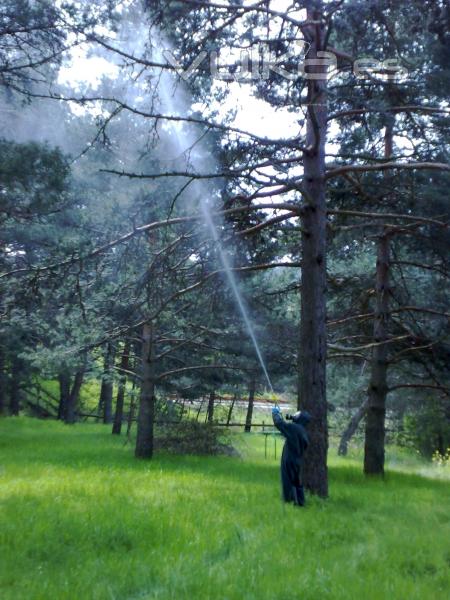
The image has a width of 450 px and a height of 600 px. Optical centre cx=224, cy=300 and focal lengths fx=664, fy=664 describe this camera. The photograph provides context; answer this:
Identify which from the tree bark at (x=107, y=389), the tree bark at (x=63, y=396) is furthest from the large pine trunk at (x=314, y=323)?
the tree bark at (x=63, y=396)

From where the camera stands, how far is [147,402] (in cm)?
1798

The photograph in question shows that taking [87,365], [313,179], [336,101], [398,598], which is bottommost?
[398,598]

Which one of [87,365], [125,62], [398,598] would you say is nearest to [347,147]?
[125,62]

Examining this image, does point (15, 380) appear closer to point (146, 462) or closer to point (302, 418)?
point (146, 462)

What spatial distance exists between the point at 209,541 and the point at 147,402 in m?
11.4

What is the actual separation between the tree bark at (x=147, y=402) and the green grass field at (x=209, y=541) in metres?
5.71

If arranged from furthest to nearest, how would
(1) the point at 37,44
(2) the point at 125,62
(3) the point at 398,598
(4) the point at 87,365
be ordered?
1. (4) the point at 87,365
2. (1) the point at 37,44
3. (2) the point at 125,62
4. (3) the point at 398,598

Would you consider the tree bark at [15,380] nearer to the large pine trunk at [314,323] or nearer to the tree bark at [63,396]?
the tree bark at [63,396]

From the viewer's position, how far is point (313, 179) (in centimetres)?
1070

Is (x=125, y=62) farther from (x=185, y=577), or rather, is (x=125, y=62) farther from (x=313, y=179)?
(x=185, y=577)

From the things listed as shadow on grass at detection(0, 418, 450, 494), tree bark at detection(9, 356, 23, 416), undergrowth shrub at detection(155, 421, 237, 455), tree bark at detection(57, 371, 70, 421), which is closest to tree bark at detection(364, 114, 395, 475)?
shadow on grass at detection(0, 418, 450, 494)

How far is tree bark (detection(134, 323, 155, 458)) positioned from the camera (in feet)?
58.9

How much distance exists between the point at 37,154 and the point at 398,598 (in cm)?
1060

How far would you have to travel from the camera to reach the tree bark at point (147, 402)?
58.9 ft
